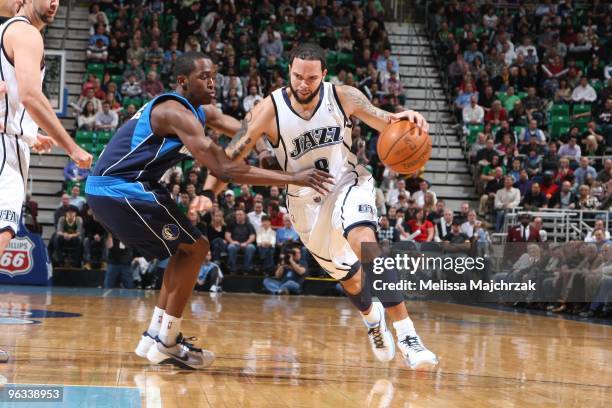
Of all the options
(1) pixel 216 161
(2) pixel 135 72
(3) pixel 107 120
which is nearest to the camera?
(1) pixel 216 161

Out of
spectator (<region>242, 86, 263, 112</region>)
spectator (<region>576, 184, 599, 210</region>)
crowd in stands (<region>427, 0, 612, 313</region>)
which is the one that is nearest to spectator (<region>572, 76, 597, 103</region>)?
crowd in stands (<region>427, 0, 612, 313</region>)

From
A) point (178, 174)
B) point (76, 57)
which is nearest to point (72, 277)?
point (178, 174)

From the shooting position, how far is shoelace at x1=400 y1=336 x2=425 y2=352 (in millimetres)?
5354

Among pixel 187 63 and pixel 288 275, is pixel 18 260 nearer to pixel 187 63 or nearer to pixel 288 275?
pixel 288 275

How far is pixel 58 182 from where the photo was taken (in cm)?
1781

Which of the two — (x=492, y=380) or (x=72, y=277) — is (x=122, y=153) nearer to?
(x=492, y=380)

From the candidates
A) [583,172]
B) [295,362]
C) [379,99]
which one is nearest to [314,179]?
[295,362]

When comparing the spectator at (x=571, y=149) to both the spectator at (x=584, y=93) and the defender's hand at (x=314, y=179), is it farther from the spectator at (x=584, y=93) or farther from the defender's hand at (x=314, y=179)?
the defender's hand at (x=314, y=179)

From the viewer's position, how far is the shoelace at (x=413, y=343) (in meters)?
5.35

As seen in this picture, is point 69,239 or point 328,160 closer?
point 328,160

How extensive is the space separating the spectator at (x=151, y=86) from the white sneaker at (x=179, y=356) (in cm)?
1342

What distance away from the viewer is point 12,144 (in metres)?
4.61

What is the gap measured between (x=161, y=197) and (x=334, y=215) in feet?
3.90

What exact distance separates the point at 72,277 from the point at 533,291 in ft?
24.7
